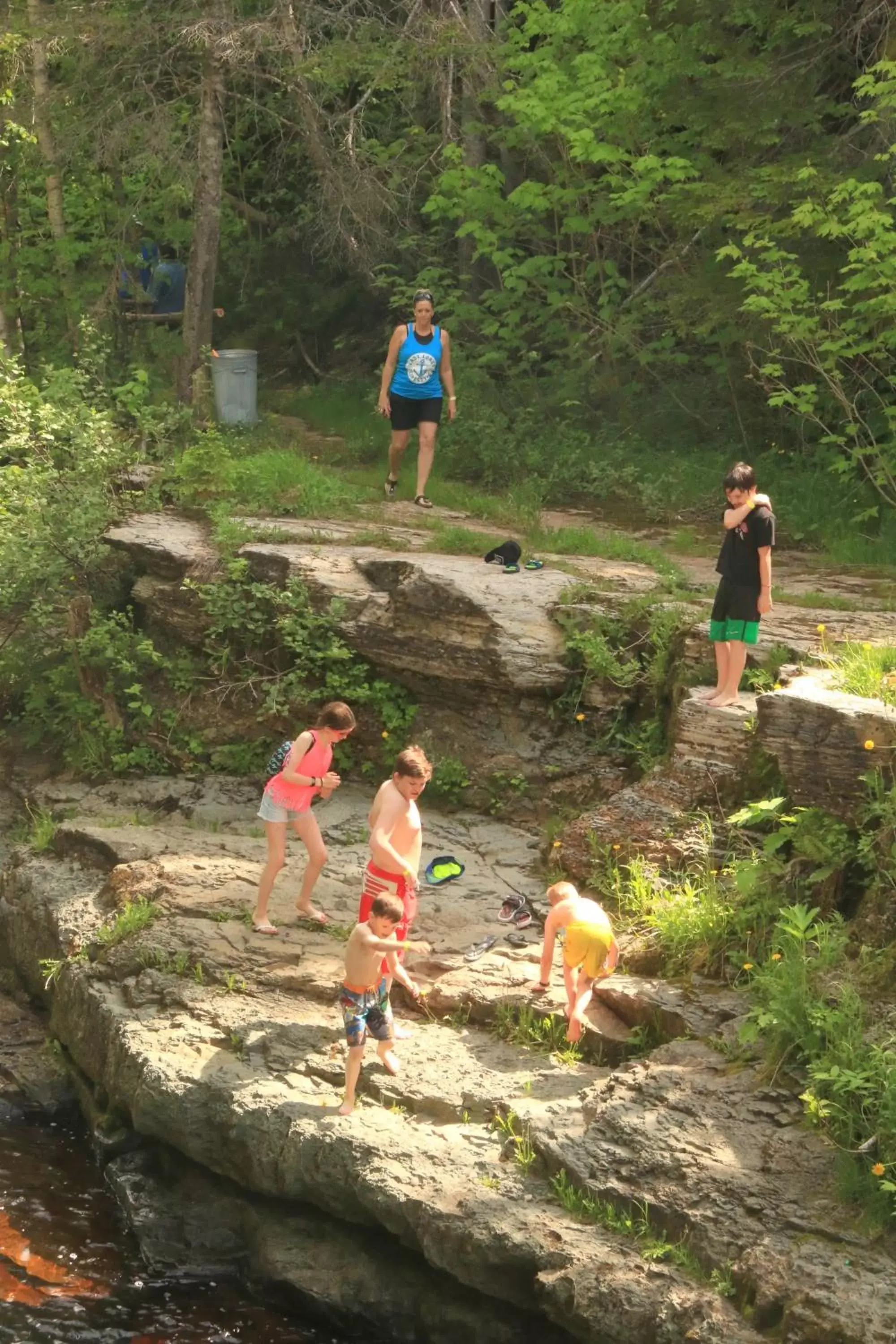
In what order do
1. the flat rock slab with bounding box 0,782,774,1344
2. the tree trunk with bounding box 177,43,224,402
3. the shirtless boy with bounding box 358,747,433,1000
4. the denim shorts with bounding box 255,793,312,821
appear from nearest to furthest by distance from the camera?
the flat rock slab with bounding box 0,782,774,1344 < the shirtless boy with bounding box 358,747,433,1000 < the denim shorts with bounding box 255,793,312,821 < the tree trunk with bounding box 177,43,224,402

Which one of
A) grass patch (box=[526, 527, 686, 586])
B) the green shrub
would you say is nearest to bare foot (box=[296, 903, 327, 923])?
the green shrub

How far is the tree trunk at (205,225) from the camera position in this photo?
14352mm

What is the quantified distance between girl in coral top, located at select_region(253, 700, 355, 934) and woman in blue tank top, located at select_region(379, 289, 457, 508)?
16.7 ft

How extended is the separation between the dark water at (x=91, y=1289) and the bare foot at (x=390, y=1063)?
127 centimetres

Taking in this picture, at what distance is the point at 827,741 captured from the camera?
7934 mm

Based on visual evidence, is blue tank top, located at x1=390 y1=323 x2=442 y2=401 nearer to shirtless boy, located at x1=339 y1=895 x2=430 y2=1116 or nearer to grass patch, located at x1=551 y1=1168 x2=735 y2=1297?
shirtless boy, located at x1=339 y1=895 x2=430 y2=1116

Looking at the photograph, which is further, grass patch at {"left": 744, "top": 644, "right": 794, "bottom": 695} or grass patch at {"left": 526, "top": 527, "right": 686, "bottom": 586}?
grass patch at {"left": 526, "top": 527, "right": 686, "bottom": 586}

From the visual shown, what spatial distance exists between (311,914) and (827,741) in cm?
320

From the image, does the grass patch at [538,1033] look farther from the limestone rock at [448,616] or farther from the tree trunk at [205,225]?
the tree trunk at [205,225]

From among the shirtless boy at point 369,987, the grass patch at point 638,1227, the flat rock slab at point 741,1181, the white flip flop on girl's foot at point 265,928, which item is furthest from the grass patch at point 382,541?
the grass patch at point 638,1227

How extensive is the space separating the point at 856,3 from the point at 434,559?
6073 mm

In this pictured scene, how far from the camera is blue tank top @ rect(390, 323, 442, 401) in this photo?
12.9 metres

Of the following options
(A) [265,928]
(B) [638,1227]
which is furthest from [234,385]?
(B) [638,1227]

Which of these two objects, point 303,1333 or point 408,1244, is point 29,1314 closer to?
point 303,1333
